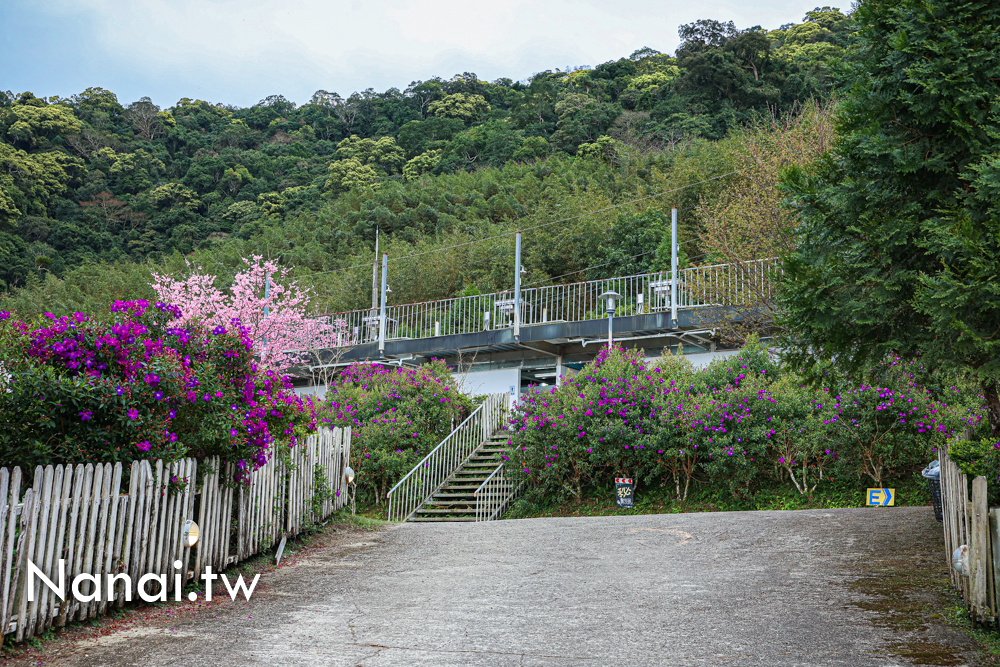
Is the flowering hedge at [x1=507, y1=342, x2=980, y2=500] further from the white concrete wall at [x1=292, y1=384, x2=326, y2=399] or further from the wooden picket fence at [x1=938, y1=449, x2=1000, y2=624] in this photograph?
the white concrete wall at [x1=292, y1=384, x2=326, y2=399]

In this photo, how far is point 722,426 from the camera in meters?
13.5

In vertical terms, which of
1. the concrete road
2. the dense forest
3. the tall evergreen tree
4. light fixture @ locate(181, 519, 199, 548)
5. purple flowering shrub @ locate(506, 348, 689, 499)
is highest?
the dense forest

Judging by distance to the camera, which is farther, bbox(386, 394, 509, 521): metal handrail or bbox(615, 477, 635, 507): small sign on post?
bbox(386, 394, 509, 521): metal handrail

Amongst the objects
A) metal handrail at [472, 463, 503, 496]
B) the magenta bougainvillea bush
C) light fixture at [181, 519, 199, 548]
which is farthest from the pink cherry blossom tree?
light fixture at [181, 519, 199, 548]

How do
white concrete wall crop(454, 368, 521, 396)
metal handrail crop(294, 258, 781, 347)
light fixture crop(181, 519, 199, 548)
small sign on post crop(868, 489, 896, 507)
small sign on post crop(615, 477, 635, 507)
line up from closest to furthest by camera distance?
light fixture crop(181, 519, 199, 548) → small sign on post crop(868, 489, 896, 507) → small sign on post crop(615, 477, 635, 507) → metal handrail crop(294, 258, 781, 347) → white concrete wall crop(454, 368, 521, 396)

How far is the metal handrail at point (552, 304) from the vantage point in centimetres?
1959

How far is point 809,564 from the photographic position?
8.11 metres

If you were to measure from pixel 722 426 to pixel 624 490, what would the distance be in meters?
2.00

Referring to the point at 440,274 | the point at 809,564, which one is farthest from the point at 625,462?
the point at 440,274

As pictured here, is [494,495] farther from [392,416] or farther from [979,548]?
[979,548]

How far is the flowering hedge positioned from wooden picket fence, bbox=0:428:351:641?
21.0 ft

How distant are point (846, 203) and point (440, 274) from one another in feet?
82.7

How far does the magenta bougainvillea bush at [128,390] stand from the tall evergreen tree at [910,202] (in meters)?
5.22

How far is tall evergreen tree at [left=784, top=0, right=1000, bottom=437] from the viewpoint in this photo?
596 cm
